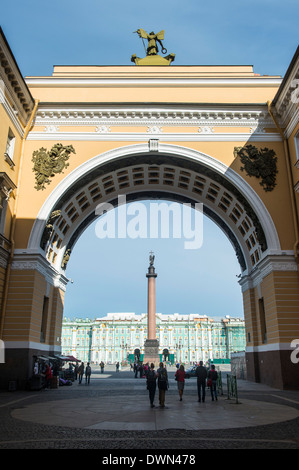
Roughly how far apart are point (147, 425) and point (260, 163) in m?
18.4

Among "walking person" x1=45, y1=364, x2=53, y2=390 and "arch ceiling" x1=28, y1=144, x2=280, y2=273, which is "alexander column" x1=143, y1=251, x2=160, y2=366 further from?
"walking person" x1=45, y1=364, x2=53, y2=390

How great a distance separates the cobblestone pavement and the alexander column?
42.4 meters

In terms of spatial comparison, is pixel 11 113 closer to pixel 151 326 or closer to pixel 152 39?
pixel 152 39

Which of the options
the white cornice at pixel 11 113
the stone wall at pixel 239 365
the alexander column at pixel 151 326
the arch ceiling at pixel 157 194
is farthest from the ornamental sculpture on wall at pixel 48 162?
the alexander column at pixel 151 326

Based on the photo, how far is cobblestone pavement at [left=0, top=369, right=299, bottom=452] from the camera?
8312mm

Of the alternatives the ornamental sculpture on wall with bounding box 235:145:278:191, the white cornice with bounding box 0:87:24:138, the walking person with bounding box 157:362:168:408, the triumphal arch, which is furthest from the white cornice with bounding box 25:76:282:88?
the walking person with bounding box 157:362:168:408

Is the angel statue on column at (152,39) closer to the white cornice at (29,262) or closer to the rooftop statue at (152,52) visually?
the rooftop statue at (152,52)

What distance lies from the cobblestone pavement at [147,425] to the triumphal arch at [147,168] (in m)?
6.80

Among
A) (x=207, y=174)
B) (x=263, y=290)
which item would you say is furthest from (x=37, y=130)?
(x=263, y=290)

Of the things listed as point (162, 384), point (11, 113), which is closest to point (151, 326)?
point (11, 113)

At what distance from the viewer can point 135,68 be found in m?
28.3

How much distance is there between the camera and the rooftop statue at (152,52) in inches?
1201
